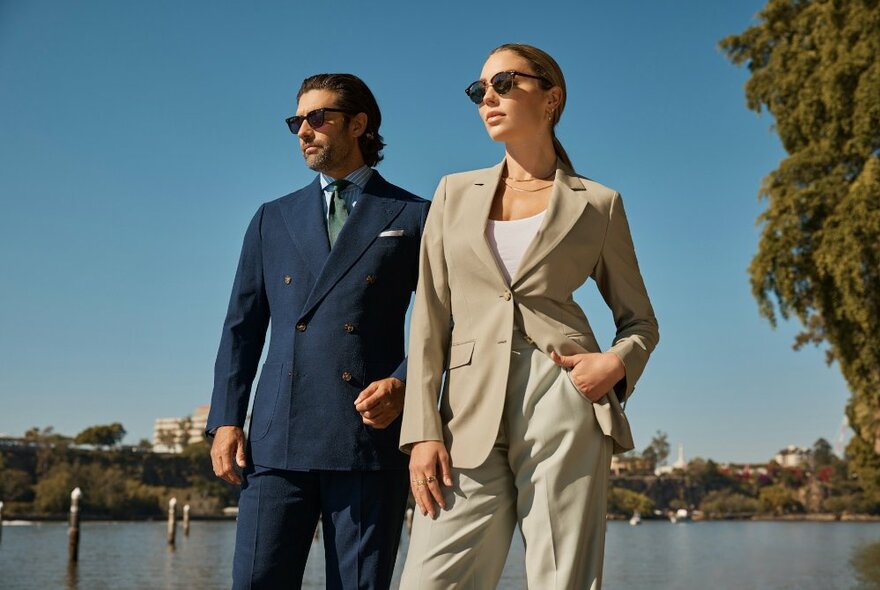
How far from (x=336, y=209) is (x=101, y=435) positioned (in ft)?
380

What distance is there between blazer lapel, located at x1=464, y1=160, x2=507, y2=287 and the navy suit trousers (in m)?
0.77

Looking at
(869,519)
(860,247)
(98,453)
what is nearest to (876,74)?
(860,247)

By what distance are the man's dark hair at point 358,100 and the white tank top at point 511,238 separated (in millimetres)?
854

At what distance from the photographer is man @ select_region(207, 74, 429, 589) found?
292cm

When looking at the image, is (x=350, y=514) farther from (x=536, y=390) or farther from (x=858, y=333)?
(x=858, y=333)

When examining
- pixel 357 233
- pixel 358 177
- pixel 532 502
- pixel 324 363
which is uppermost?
pixel 358 177

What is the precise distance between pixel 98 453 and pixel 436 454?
9795 centimetres

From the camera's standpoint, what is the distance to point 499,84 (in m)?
2.64

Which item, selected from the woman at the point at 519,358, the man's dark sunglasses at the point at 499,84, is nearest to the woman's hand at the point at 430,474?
the woman at the point at 519,358

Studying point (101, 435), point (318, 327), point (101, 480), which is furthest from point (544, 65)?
point (101, 435)

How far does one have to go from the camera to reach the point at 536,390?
2441 millimetres

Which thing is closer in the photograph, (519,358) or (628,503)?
(519,358)

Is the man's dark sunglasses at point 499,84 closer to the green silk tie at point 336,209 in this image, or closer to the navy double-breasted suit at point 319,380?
the navy double-breasted suit at point 319,380

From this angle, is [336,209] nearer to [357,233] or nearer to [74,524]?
[357,233]
